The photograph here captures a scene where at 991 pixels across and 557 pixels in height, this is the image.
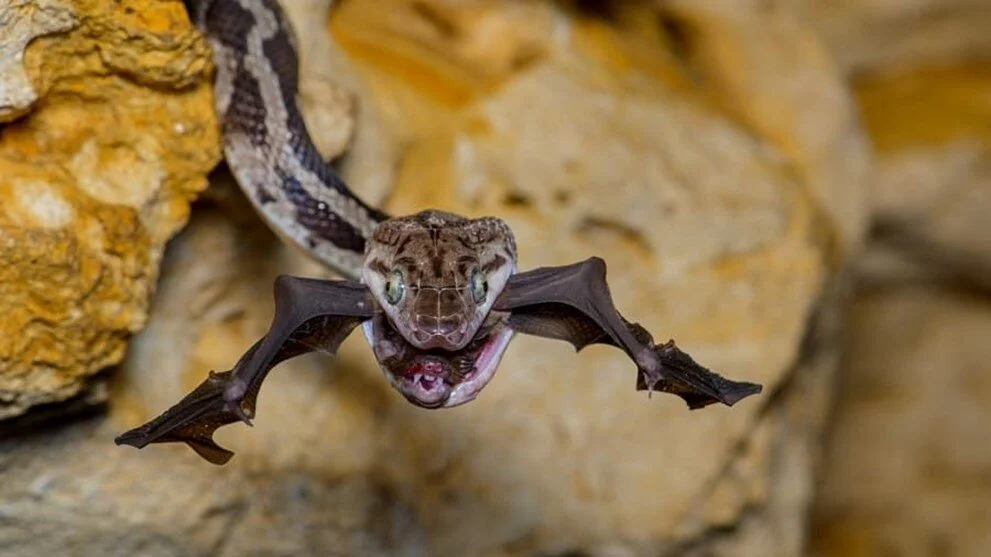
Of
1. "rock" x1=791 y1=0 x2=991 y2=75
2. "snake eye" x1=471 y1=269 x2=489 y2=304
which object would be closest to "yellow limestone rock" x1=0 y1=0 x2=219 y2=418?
"snake eye" x1=471 y1=269 x2=489 y2=304

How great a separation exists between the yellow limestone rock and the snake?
4.0 inches

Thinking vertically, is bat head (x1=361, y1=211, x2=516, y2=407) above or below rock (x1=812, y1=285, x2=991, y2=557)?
below

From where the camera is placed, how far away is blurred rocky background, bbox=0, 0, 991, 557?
10.2 ft

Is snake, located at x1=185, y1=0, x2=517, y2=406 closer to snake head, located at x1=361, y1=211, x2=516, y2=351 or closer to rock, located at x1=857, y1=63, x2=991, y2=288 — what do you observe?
snake head, located at x1=361, y1=211, x2=516, y2=351

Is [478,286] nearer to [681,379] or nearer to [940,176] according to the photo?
[681,379]

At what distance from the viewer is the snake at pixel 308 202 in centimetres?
298

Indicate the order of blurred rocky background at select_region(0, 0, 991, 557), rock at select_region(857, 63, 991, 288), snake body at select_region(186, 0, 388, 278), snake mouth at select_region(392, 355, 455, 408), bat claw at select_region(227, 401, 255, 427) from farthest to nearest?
rock at select_region(857, 63, 991, 288), snake body at select_region(186, 0, 388, 278), blurred rocky background at select_region(0, 0, 991, 557), snake mouth at select_region(392, 355, 455, 408), bat claw at select_region(227, 401, 255, 427)

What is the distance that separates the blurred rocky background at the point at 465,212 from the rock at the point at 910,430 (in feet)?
2.32

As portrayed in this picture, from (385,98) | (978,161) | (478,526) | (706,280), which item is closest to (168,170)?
(385,98)

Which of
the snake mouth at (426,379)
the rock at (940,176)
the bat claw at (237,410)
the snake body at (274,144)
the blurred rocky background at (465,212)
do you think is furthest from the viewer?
the rock at (940,176)

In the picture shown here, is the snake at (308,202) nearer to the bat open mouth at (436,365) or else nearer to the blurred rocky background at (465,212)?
the bat open mouth at (436,365)

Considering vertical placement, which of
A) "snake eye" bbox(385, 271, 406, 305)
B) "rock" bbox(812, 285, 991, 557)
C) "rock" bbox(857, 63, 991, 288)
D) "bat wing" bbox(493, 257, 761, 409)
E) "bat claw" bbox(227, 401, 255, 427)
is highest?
"rock" bbox(857, 63, 991, 288)

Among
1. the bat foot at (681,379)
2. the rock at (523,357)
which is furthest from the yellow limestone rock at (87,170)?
the bat foot at (681,379)

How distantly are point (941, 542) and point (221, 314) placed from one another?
3.87 m
